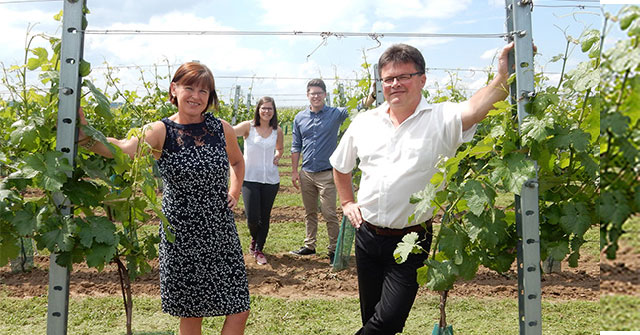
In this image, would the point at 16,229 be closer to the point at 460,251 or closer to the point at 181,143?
the point at 181,143

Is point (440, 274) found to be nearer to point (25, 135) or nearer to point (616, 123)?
point (616, 123)

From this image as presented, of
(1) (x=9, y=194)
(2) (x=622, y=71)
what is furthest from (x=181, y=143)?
Result: (2) (x=622, y=71)

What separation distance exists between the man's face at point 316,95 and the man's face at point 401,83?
10.0ft

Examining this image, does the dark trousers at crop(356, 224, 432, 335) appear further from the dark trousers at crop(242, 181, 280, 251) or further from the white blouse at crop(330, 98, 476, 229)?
the dark trousers at crop(242, 181, 280, 251)

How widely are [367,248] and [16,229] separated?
4.74 ft

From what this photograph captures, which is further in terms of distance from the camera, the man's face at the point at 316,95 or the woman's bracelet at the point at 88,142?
the man's face at the point at 316,95

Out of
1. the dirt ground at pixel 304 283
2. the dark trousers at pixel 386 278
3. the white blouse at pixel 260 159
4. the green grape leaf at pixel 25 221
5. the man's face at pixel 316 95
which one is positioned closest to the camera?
the green grape leaf at pixel 25 221

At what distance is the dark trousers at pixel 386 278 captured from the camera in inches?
98.1

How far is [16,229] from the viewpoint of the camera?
2.05 m

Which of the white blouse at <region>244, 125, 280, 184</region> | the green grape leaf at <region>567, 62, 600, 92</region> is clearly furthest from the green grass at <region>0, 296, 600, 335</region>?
the green grape leaf at <region>567, 62, 600, 92</region>

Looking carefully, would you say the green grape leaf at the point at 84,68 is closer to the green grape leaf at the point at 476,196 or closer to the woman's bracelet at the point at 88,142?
the woman's bracelet at the point at 88,142

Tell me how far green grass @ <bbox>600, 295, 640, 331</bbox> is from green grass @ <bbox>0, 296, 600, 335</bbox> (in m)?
3.03

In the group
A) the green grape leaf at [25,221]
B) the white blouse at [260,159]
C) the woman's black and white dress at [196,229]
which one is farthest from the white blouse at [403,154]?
the white blouse at [260,159]

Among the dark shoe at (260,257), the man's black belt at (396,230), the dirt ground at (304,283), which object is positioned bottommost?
the dirt ground at (304,283)
